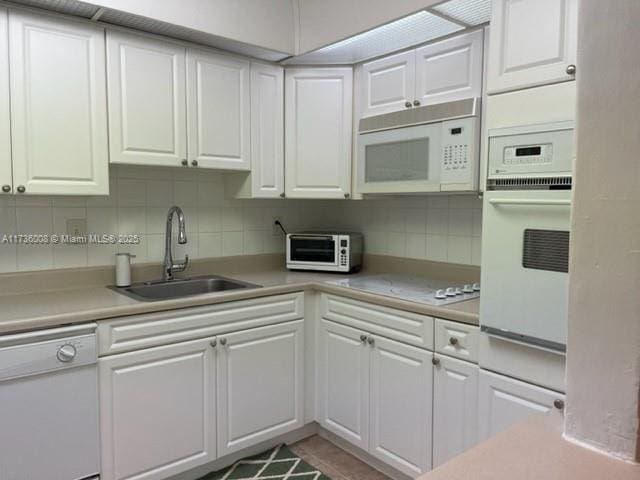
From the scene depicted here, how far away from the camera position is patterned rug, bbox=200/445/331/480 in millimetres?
2254

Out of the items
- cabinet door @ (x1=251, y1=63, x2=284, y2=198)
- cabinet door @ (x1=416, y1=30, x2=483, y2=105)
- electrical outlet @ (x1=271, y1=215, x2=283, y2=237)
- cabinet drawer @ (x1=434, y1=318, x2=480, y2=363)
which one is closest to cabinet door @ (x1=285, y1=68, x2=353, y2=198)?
cabinet door @ (x1=251, y1=63, x2=284, y2=198)

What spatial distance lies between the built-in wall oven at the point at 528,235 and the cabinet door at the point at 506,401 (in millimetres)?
180

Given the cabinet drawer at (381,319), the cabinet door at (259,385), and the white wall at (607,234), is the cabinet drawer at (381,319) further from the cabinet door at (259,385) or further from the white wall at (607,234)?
the white wall at (607,234)

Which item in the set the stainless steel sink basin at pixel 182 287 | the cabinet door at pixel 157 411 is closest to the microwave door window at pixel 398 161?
the stainless steel sink basin at pixel 182 287

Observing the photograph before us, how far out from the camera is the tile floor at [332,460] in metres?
2.28

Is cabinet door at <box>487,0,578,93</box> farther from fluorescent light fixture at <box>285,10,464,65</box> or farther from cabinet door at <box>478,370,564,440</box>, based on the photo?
cabinet door at <box>478,370,564,440</box>

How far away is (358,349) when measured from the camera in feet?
7.63

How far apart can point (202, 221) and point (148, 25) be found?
1068 millimetres

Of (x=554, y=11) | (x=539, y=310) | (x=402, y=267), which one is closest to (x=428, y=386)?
(x=539, y=310)

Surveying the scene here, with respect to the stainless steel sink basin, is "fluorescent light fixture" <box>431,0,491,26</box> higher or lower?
higher

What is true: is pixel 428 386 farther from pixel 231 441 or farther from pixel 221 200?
pixel 221 200

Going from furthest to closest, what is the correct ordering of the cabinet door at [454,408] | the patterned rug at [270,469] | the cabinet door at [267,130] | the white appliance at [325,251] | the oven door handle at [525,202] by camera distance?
the white appliance at [325,251], the cabinet door at [267,130], the patterned rug at [270,469], the cabinet door at [454,408], the oven door handle at [525,202]

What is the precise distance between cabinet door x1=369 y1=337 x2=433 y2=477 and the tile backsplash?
71 centimetres

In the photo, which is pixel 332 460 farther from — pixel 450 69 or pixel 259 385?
pixel 450 69
